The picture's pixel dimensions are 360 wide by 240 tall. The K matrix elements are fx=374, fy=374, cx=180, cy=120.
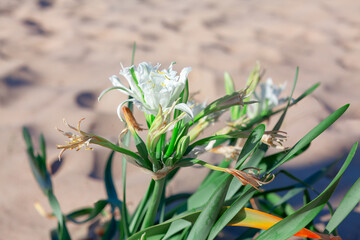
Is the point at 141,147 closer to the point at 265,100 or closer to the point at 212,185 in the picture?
the point at 212,185

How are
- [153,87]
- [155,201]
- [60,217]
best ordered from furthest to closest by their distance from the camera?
[60,217], [155,201], [153,87]

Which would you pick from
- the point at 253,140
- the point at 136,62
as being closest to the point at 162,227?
the point at 253,140

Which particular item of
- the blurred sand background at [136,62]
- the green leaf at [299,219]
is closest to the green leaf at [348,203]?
the green leaf at [299,219]

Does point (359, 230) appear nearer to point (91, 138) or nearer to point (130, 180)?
point (130, 180)

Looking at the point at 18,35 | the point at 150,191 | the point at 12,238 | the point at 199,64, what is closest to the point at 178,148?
the point at 150,191

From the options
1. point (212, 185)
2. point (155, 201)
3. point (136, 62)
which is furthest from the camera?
point (136, 62)

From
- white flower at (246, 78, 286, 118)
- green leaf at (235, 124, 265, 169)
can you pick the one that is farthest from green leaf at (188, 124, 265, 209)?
white flower at (246, 78, 286, 118)

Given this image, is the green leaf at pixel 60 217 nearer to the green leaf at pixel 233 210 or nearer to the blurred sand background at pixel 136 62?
the blurred sand background at pixel 136 62

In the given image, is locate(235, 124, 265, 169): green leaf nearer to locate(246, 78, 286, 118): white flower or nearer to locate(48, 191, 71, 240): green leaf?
locate(246, 78, 286, 118): white flower

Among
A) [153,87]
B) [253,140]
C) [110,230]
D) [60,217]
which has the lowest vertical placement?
[110,230]
